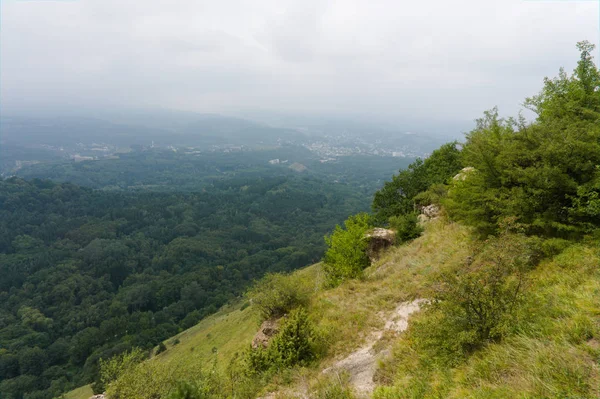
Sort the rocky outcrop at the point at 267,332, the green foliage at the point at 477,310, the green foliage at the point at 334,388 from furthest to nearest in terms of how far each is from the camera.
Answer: the rocky outcrop at the point at 267,332 → the green foliage at the point at 334,388 → the green foliage at the point at 477,310

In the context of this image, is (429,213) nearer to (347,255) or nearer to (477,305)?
(347,255)

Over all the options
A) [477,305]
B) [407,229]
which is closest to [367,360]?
[477,305]

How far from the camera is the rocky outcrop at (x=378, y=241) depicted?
19.9m

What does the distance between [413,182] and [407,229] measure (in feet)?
33.2

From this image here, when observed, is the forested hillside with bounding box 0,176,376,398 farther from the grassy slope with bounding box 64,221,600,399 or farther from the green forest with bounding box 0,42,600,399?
the grassy slope with bounding box 64,221,600,399

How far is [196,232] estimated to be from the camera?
522ft

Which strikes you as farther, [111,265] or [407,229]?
[111,265]

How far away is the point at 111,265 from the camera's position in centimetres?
11456

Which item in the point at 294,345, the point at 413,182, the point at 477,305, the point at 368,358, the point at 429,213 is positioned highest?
the point at 477,305

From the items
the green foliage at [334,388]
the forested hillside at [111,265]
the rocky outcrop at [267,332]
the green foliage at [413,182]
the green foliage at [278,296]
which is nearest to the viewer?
the green foliage at [334,388]

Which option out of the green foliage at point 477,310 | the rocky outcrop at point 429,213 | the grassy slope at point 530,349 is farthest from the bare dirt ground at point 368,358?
the rocky outcrop at point 429,213

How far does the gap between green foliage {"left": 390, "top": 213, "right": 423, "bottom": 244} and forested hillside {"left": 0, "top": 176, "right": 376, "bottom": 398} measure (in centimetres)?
7224

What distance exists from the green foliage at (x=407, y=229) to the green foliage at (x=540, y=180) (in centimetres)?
793

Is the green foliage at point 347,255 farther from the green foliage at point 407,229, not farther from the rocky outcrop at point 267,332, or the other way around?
the rocky outcrop at point 267,332
